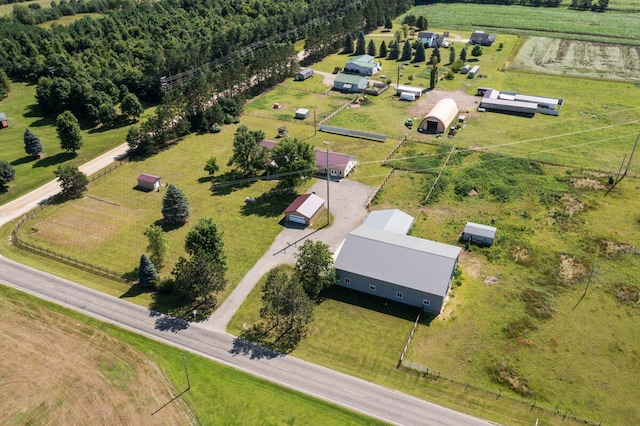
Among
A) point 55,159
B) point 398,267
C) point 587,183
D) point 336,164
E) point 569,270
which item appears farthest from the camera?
point 55,159

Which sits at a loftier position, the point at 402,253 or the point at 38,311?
the point at 402,253

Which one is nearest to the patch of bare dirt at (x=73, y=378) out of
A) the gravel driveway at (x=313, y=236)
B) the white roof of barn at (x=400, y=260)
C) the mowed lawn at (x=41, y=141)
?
the gravel driveway at (x=313, y=236)

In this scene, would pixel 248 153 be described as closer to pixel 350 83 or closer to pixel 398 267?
pixel 398 267

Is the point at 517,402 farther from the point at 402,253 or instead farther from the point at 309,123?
the point at 309,123

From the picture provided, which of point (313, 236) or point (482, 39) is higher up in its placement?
point (482, 39)

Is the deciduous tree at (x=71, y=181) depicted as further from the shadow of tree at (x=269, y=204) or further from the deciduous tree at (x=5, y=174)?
the shadow of tree at (x=269, y=204)

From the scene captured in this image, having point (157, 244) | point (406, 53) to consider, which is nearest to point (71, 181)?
point (157, 244)

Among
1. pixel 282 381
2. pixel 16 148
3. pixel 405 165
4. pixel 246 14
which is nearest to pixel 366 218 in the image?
pixel 405 165
